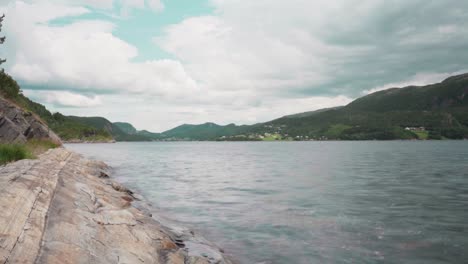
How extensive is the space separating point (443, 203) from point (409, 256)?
1325 centimetres

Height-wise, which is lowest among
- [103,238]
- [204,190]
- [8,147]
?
[204,190]

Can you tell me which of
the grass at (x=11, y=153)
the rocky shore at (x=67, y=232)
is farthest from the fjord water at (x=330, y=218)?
the grass at (x=11, y=153)

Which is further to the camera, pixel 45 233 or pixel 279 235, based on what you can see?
pixel 279 235

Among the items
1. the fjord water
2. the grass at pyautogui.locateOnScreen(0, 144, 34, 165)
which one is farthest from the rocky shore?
the grass at pyautogui.locateOnScreen(0, 144, 34, 165)

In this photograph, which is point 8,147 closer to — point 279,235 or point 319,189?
point 279,235

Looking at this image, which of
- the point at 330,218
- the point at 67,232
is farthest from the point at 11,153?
the point at 330,218

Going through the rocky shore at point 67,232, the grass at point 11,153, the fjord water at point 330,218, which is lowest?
the fjord water at point 330,218

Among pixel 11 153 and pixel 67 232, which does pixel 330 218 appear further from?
pixel 11 153

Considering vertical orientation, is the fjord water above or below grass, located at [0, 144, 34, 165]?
below

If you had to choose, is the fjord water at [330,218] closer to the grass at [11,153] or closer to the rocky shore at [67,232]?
the rocky shore at [67,232]

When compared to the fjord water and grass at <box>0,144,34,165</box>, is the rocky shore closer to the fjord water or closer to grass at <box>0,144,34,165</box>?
the fjord water

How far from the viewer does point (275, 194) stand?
105 ft

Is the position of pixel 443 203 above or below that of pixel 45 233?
below

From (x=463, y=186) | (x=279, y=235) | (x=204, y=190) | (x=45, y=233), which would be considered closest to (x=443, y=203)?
(x=463, y=186)
